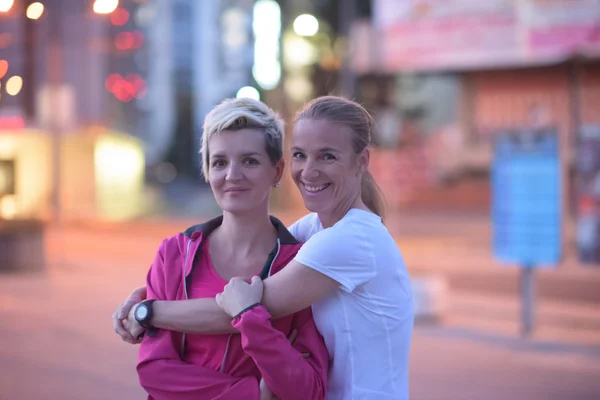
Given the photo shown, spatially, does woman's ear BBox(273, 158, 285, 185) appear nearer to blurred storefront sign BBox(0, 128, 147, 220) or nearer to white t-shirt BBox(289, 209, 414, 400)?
white t-shirt BBox(289, 209, 414, 400)

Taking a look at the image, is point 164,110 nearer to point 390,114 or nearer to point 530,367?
point 390,114

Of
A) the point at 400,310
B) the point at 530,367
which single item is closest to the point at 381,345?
the point at 400,310

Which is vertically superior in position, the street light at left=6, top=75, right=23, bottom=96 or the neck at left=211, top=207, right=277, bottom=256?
the street light at left=6, top=75, right=23, bottom=96

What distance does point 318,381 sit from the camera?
2.30 meters

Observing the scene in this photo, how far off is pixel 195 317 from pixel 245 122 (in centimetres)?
60

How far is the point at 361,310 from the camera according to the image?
2.39 meters

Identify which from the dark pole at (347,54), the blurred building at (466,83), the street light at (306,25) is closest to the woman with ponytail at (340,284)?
the blurred building at (466,83)

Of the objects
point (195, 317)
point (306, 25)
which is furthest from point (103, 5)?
point (306, 25)

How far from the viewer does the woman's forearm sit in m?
2.30

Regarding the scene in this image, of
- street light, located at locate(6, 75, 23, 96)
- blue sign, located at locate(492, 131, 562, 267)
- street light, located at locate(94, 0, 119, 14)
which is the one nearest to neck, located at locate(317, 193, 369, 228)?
street light, located at locate(94, 0, 119, 14)

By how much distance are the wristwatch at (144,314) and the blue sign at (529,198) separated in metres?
6.12

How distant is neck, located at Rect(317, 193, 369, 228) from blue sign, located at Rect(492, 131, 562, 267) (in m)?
5.75

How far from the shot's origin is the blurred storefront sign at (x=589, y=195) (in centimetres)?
1416

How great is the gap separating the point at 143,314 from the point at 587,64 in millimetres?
25190
